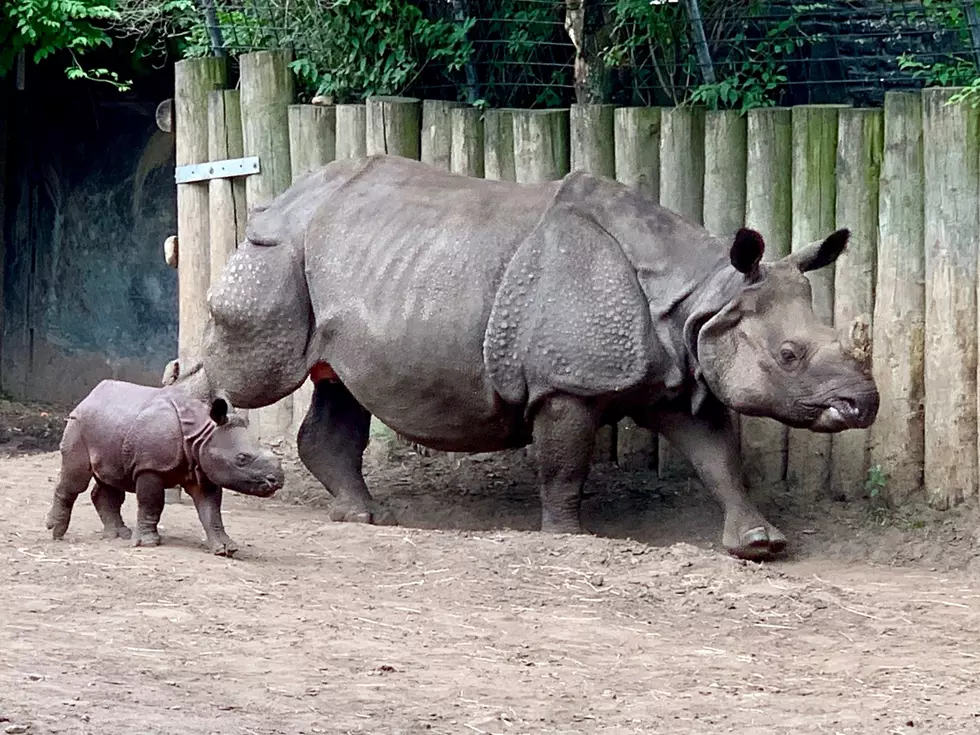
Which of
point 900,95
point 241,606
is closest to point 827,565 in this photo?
point 900,95

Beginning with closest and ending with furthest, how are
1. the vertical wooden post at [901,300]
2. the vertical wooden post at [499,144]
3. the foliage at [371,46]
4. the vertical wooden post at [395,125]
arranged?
the vertical wooden post at [901,300] < the vertical wooden post at [499,144] < the vertical wooden post at [395,125] < the foliage at [371,46]

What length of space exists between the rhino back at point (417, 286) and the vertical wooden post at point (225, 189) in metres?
1.85

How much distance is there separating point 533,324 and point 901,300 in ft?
5.70

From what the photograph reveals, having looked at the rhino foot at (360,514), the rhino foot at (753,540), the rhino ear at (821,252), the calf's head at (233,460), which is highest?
the rhino ear at (821,252)

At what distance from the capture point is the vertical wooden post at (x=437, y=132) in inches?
368

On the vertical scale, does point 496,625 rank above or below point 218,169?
below

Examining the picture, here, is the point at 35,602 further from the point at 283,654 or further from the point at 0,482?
the point at 0,482

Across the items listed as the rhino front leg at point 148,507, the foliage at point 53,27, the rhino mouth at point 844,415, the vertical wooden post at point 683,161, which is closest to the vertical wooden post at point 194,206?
the foliage at point 53,27

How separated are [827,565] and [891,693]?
2.41 metres

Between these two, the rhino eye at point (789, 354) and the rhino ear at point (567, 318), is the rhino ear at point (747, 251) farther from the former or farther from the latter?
the rhino ear at point (567, 318)

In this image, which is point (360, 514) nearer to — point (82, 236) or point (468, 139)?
point (468, 139)

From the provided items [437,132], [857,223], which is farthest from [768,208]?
[437,132]

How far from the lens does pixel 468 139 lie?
9.27 meters

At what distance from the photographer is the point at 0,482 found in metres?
9.21
